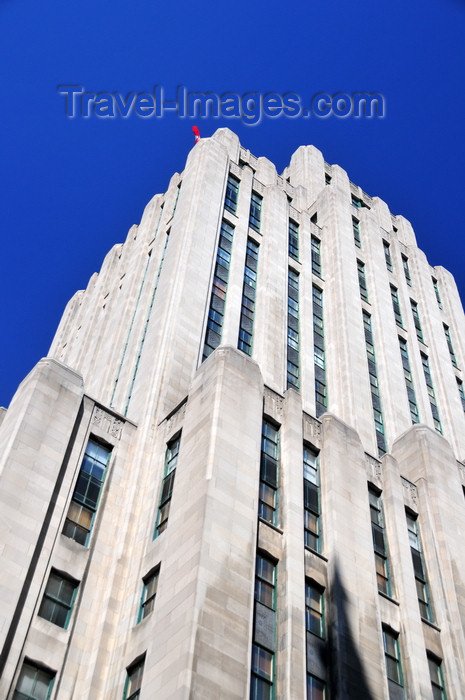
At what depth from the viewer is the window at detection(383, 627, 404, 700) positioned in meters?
31.0

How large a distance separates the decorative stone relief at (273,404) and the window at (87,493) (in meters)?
7.26

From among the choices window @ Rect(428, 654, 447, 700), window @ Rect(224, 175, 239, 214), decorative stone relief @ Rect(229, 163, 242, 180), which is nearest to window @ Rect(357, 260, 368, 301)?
window @ Rect(224, 175, 239, 214)


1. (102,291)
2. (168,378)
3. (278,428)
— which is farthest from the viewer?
(102,291)

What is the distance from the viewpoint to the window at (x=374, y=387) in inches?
1973

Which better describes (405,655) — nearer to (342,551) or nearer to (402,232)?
(342,551)

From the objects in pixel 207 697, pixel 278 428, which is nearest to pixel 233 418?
pixel 278 428

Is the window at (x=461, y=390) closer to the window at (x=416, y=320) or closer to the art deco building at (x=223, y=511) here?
the window at (x=416, y=320)

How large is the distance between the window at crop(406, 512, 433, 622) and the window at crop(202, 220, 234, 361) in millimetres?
13974

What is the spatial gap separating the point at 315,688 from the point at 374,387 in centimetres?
2796

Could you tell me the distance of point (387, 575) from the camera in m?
35.8

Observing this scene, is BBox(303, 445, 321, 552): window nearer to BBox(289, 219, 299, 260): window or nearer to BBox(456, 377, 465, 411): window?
BBox(289, 219, 299, 260): window

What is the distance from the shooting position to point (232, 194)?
6181 cm

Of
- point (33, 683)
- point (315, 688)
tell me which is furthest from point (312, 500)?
point (33, 683)

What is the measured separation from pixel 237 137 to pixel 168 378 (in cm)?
3509
